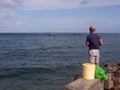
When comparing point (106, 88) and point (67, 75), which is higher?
point (106, 88)

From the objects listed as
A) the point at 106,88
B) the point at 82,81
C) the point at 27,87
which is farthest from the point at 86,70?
the point at 27,87

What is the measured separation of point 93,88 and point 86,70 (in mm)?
779

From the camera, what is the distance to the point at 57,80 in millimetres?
18875

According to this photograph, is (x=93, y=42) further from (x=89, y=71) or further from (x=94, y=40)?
(x=89, y=71)

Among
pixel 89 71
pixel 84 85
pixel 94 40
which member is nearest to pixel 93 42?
pixel 94 40

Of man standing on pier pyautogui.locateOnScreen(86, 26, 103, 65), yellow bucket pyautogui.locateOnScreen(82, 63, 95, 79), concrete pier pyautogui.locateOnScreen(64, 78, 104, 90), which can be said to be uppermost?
man standing on pier pyautogui.locateOnScreen(86, 26, 103, 65)

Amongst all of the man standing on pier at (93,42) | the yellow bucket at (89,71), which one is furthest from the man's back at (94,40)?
the yellow bucket at (89,71)

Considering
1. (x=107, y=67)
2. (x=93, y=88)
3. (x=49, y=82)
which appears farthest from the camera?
(x=107, y=67)

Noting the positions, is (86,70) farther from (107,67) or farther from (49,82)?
(107,67)

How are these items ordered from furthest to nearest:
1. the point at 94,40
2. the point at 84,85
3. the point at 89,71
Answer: the point at 94,40 < the point at 89,71 < the point at 84,85

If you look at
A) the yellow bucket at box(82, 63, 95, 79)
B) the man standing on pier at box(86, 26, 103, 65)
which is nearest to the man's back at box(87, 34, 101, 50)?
the man standing on pier at box(86, 26, 103, 65)

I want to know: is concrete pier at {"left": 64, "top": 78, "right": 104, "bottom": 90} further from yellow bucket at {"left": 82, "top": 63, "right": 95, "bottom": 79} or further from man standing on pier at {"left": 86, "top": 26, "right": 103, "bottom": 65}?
man standing on pier at {"left": 86, "top": 26, "right": 103, "bottom": 65}

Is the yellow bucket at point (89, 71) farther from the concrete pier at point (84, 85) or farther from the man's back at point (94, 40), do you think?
the man's back at point (94, 40)

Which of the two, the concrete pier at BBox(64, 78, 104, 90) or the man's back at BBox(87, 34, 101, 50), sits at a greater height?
the man's back at BBox(87, 34, 101, 50)
